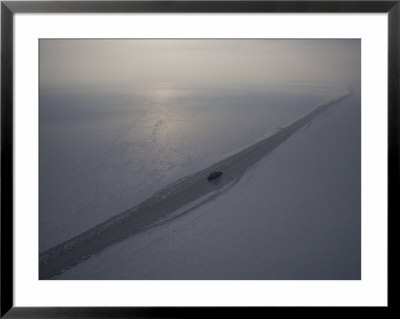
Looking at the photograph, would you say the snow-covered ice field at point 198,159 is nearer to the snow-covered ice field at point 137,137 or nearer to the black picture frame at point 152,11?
the snow-covered ice field at point 137,137

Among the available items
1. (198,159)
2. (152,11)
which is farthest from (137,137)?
(152,11)

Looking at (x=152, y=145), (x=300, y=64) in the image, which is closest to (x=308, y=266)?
(x=152, y=145)

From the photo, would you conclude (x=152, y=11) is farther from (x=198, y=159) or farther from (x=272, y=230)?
(x=198, y=159)

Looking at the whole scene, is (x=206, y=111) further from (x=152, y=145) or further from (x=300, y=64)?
(x=300, y=64)

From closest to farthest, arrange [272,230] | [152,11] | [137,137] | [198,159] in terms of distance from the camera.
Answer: [152,11]
[272,230]
[137,137]
[198,159]

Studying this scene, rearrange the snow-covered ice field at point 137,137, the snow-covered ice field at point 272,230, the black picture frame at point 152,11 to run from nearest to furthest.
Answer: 1. the black picture frame at point 152,11
2. the snow-covered ice field at point 272,230
3. the snow-covered ice field at point 137,137

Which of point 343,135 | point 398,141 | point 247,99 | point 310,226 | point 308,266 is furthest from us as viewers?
point 247,99

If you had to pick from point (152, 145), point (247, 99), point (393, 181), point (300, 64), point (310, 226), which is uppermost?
point (300, 64)

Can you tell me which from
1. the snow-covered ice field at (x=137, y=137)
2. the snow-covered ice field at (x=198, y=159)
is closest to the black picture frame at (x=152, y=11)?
the snow-covered ice field at (x=198, y=159)
